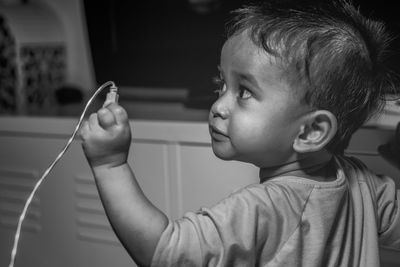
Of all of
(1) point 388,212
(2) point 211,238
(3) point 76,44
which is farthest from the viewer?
(3) point 76,44

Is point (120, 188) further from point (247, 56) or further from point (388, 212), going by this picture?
point (388, 212)

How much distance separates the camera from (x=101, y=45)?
134 cm

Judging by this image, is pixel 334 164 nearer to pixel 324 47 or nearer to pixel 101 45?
pixel 324 47

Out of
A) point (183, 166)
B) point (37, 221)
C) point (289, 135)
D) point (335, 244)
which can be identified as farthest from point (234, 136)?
point (37, 221)

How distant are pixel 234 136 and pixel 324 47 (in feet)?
0.42

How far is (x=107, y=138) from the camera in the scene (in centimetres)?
56

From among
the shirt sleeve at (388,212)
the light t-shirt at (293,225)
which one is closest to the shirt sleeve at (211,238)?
the light t-shirt at (293,225)

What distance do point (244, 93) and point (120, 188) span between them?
0.53 feet

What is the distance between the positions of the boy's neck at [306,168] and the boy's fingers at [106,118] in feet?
0.60

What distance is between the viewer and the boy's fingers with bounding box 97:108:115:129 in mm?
562

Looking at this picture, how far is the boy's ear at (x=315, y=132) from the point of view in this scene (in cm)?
59

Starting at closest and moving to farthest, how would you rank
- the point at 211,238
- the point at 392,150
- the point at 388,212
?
the point at 211,238
the point at 388,212
the point at 392,150

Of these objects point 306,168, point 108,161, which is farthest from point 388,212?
point 108,161

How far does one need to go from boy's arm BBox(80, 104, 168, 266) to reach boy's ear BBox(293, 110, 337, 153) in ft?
0.53
